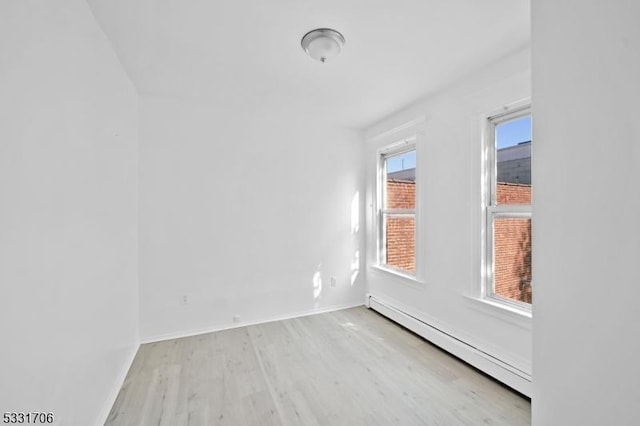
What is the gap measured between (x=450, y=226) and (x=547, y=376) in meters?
1.86

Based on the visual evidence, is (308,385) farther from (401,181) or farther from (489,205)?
(401,181)

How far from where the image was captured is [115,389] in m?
1.99

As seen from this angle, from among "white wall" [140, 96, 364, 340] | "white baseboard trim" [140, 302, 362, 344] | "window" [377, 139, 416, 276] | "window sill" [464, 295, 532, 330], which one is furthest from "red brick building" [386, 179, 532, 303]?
"white baseboard trim" [140, 302, 362, 344]

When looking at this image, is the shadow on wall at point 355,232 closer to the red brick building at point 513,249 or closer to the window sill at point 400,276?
the window sill at point 400,276

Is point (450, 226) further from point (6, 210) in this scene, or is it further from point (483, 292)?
point (6, 210)

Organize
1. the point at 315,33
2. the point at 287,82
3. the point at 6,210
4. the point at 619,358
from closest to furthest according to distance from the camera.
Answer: the point at 619,358, the point at 6,210, the point at 315,33, the point at 287,82

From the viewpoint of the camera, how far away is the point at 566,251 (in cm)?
85

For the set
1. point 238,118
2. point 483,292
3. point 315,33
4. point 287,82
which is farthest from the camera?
point 238,118

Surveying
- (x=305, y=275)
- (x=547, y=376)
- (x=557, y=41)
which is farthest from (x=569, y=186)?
(x=305, y=275)

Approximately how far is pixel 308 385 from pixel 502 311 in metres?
1.64

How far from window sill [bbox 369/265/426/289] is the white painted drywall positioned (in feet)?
0.11

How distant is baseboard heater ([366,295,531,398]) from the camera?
198 cm

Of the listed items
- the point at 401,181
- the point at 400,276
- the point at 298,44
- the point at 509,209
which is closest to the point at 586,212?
the point at 509,209

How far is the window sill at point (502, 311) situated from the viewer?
1.97 meters
